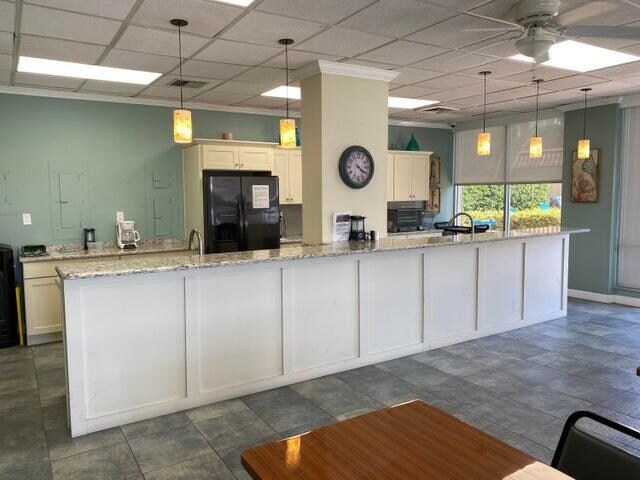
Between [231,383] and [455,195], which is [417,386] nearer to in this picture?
[231,383]

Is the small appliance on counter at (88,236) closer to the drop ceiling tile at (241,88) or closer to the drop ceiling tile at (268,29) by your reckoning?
the drop ceiling tile at (241,88)

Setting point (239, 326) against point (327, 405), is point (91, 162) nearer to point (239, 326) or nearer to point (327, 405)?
point (239, 326)

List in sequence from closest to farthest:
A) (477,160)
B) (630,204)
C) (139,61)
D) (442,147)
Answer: (139,61), (630,204), (477,160), (442,147)

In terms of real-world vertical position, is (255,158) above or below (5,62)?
below

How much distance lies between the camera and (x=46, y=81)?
4.80 meters

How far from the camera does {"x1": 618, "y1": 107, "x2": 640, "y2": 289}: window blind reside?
6094 millimetres

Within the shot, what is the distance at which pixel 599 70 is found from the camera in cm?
474

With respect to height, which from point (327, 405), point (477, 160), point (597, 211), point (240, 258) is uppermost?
point (477, 160)

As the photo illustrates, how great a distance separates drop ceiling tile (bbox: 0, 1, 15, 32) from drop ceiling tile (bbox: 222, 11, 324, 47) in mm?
1304

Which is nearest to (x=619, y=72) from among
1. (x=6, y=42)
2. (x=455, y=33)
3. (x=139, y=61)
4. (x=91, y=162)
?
(x=455, y=33)

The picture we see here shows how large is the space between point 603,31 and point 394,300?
2.44 meters

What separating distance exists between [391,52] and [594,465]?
11.2ft

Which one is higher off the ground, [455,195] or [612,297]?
[455,195]

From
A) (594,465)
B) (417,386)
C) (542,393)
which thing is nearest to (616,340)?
(542,393)
